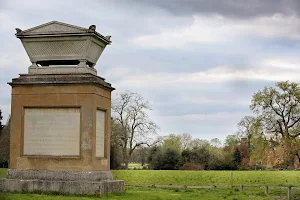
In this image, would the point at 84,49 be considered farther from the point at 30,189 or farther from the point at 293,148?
the point at 293,148

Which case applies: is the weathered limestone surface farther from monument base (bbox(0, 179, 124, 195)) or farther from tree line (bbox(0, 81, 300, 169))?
tree line (bbox(0, 81, 300, 169))

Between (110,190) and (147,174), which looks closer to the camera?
(110,190)

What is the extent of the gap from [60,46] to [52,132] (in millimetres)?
3605

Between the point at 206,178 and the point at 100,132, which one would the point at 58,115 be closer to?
the point at 100,132

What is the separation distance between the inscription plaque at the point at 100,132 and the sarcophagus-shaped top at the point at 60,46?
74.7 inches

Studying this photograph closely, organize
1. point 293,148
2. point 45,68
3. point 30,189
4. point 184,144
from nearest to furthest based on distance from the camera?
point 30,189 < point 45,68 < point 293,148 < point 184,144

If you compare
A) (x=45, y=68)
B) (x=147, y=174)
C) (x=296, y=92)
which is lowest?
(x=147, y=174)

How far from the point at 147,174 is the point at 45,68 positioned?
3247 cm

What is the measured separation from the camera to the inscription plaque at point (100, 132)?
2056cm

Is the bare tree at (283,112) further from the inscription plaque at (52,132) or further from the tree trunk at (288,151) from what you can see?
the inscription plaque at (52,132)

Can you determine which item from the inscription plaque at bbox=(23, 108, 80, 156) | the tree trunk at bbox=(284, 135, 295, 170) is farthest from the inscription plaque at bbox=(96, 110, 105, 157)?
the tree trunk at bbox=(284, 135, 295, 170)

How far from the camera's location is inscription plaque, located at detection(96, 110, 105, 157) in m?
20.6

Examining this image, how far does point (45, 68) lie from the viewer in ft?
68.4

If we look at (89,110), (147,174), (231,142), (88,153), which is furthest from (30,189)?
(231,142)
